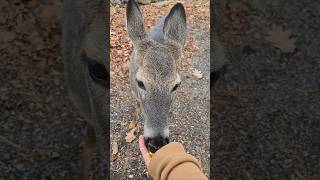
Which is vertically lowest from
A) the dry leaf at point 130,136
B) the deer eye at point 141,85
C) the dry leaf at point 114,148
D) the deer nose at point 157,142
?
the dry leaf at point 114,148

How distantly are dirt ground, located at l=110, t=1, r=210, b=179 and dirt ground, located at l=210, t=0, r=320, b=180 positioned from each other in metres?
0.12

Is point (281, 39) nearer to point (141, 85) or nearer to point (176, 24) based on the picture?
point (176, 24)

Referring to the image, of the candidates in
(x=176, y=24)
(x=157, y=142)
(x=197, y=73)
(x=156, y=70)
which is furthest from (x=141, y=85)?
(x=197, y=73)

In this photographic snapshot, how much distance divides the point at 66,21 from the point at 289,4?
2.74 meters

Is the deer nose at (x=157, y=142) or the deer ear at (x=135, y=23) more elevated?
the deer ear at (x=135, y=23)

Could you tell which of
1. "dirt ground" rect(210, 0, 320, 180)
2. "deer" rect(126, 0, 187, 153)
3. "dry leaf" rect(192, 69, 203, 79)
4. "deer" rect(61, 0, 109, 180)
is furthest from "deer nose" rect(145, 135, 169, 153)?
"dry leaf" rect(192, 69, 203, 79)

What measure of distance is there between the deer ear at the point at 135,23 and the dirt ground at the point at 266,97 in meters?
1.41

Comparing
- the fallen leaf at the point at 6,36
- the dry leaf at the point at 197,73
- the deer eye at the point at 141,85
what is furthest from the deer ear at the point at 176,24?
the fallen leaf at the point at 6,36

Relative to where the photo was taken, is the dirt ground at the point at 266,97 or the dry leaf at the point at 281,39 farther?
the dry leaf at the point at 281,39

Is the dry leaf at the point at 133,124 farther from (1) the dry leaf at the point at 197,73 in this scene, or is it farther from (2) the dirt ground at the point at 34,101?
(1) the dry leaf at the point at 197,73

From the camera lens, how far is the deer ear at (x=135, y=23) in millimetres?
2990

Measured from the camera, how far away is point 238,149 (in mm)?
4078

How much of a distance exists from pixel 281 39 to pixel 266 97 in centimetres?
91

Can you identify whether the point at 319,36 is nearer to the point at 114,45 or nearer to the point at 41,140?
the point at 114,45
